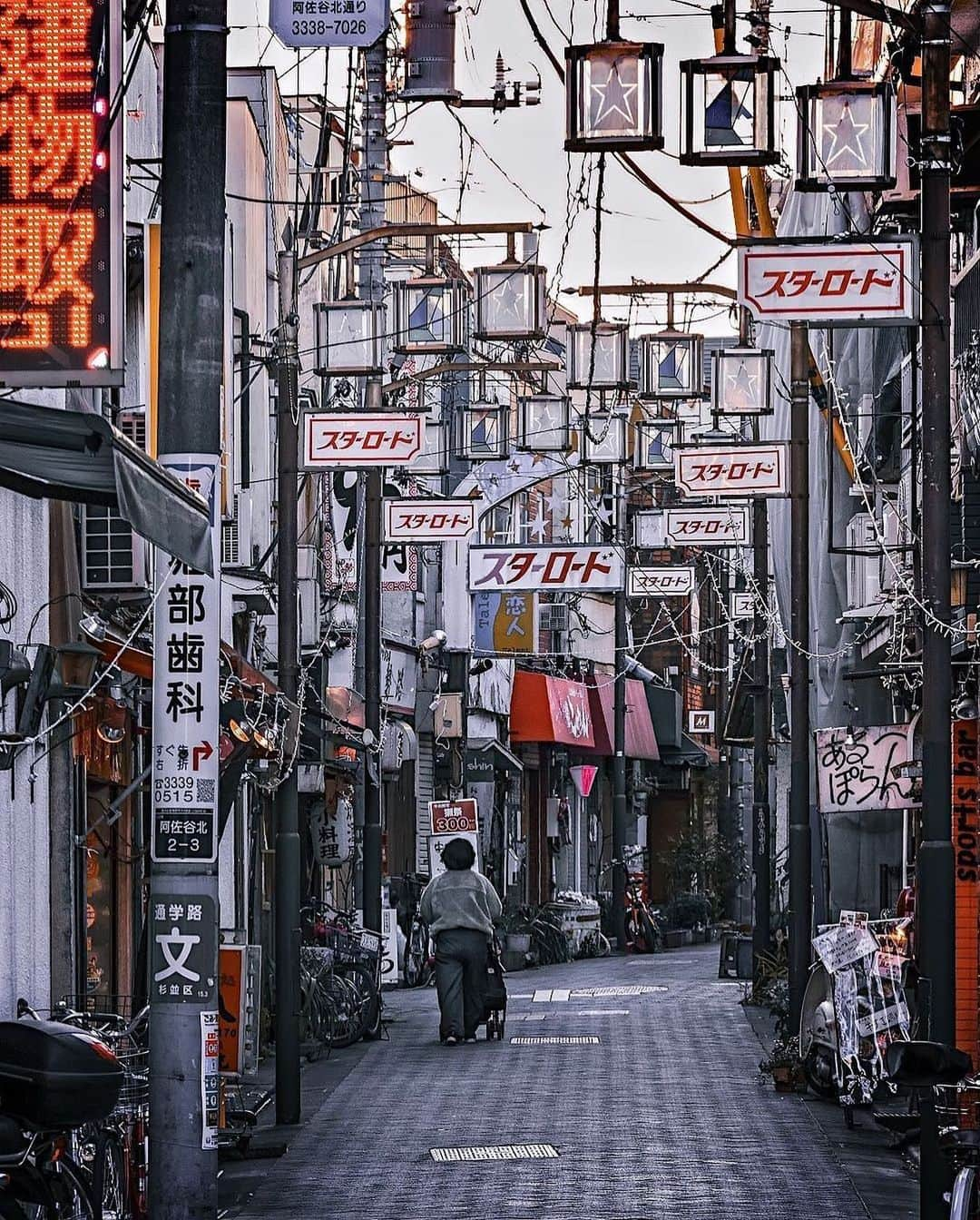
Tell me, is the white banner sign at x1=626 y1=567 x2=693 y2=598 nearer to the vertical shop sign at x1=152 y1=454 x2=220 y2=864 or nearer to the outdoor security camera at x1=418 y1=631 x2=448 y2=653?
the outdoor security camera at x1=418 y1=631 x2=448 y2=653

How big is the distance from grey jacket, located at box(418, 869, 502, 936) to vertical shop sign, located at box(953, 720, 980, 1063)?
8.29m

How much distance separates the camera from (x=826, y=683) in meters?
31.3

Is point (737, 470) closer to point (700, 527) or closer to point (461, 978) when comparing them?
point (700, 527)

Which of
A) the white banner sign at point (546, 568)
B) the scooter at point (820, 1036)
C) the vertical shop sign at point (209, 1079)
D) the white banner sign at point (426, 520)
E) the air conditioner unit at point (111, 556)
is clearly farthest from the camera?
the white banner sign at point (426, 520)

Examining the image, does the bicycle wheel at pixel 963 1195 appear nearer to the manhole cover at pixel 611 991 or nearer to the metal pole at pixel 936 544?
the metal pole at pixel 936 544

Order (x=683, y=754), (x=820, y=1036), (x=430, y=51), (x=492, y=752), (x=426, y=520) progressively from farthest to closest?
(x=683, y=754)
(x=492, y=752)
(x=426, y=520)
(x=820, y=1036)
(x=430, y=51)

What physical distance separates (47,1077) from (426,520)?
20783mm

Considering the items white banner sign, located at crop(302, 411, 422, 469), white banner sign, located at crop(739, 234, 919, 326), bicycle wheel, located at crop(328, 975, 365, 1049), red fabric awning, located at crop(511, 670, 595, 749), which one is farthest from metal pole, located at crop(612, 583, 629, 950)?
white banner sign, located at crop(739, 234, 919, 326)

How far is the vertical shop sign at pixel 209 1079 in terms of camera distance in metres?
10.6

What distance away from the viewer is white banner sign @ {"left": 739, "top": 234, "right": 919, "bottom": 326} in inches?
614

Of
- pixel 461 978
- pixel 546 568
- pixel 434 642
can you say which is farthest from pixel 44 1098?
pixel 434 642

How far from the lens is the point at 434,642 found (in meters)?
45.0

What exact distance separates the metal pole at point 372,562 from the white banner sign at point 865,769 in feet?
38.6

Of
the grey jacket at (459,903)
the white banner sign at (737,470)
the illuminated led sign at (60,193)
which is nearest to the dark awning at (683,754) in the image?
the white banner sign at (737,470)
